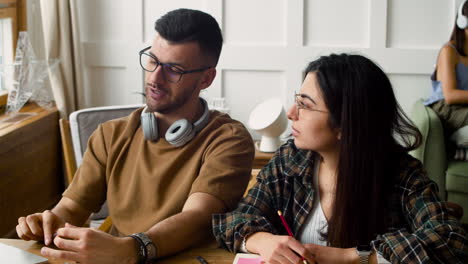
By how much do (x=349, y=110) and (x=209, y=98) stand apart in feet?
7.74

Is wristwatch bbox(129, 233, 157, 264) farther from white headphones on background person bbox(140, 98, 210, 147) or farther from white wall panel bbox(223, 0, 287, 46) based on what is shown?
white wall panel bbox(223, 0, 287, 46)

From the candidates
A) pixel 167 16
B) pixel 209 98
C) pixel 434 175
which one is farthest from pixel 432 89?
pixel 167 16

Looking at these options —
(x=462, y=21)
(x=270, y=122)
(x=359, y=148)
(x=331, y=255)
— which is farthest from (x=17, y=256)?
(x=462, y=21)

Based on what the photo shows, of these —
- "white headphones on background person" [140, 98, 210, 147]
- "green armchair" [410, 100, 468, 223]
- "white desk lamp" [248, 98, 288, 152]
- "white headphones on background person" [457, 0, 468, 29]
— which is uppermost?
"white headphones on background person" [457, 0, 468, 29]

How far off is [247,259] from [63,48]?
261 cm

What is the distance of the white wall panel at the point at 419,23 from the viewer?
3.65m

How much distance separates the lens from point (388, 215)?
145 centimetres

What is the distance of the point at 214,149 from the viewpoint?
1.61 metres

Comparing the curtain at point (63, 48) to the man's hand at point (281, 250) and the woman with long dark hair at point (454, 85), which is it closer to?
the woman with long dark hair at point (454, 85)

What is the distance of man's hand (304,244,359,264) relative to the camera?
132cm

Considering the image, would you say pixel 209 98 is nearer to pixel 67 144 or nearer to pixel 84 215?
pixel 67 144

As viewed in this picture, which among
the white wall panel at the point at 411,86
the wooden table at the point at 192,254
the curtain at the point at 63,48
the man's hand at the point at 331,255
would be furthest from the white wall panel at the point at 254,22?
the man's hand at the point at 331,255

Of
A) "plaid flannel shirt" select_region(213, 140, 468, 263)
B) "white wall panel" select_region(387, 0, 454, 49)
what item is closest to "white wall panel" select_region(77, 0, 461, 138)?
"white wall panel" select_region(387, 0, 454, 49)

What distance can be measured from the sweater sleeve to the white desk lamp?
69.6 inches
